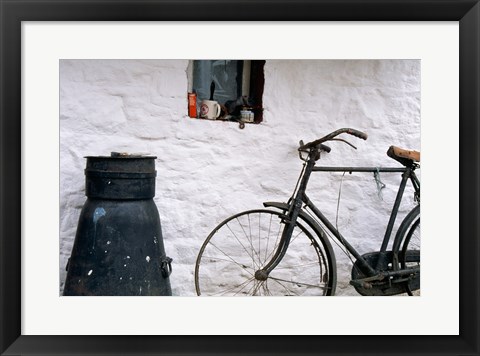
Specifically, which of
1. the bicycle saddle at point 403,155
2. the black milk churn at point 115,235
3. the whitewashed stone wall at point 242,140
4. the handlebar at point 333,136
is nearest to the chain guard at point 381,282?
the whitewashed stone wall at point 242,140

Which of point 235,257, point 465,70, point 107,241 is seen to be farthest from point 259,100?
point 465,70

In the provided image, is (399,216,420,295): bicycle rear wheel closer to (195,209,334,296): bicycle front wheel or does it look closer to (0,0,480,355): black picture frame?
(195,209,334,296): bicycle front wheel

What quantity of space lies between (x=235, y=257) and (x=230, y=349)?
4.58ft

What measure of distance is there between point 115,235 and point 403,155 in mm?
1538

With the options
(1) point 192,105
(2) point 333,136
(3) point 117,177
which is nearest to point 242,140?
(1) point 192,105

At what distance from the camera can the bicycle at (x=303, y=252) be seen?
3025 millimetres

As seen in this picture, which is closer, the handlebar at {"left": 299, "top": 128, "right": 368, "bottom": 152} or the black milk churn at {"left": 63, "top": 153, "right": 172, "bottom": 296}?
the black milk churn at {"left": 63, "top": 153, "right": 172, "bottom": 296}

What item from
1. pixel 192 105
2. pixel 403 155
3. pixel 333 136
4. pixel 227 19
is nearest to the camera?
pixel 227 19

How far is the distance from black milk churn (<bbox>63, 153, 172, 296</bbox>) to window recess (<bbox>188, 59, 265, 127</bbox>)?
65 cm

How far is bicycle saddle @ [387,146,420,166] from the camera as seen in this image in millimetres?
3072

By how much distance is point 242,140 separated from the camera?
3.24 meters

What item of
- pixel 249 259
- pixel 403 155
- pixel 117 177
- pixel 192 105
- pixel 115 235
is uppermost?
pixel 192 105

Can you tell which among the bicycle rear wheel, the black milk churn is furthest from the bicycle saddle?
the black milk churn

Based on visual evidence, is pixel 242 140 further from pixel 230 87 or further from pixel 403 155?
pixel 403 155
